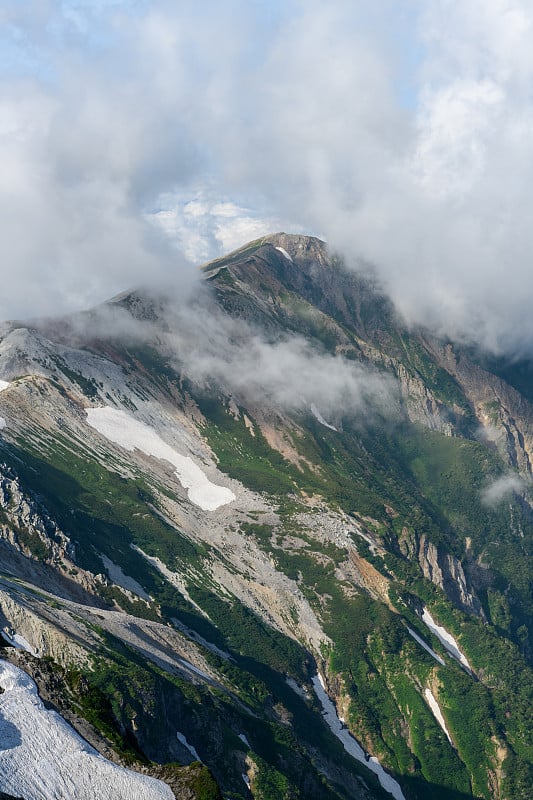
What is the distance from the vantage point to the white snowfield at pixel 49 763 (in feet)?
190

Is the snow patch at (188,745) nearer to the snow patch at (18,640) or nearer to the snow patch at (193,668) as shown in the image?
the snow patch at (18,640)

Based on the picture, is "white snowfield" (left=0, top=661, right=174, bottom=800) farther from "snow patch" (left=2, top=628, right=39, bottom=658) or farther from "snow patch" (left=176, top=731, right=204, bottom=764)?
"snow patch" (left=176, top=731, right=204, bottom=764)

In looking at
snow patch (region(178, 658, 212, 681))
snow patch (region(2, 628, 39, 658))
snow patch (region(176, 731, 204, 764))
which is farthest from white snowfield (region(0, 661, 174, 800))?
snow patch (region(178, 658, 212, 681))

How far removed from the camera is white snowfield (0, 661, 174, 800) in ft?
190

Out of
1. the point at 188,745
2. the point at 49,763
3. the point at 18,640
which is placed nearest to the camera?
the point at 49,763

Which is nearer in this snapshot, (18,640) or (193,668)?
(18,640)

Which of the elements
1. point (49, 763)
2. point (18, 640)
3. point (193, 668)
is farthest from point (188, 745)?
point (49, 763)

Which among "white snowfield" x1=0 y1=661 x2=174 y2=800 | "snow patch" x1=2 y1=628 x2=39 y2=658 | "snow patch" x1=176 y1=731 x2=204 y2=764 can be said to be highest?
"white snowfield" x1=0 y1=661 x2=174 y2=800

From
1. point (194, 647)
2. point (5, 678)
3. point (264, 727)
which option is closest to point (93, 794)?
point (5, 678)

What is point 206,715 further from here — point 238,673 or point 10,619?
point 238,673

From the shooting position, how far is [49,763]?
199ft

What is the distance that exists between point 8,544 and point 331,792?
108 meters

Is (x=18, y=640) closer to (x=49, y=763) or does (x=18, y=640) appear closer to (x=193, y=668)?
(x=193, y=668)

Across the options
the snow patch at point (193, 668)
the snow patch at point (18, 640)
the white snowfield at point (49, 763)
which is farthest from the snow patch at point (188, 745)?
the white snowfield at point (49, 763)
